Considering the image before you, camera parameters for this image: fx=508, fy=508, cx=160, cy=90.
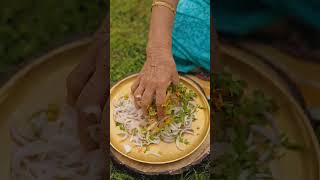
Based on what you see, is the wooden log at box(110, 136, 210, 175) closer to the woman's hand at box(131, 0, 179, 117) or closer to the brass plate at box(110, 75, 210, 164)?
the brass plate at box(110, 75, 210, 164)

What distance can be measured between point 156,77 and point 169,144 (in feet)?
0.56

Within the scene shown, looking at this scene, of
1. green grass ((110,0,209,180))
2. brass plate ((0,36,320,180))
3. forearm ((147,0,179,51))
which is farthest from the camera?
green grass ((110,0,209,180))

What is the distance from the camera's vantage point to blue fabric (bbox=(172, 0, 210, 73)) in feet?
3.33

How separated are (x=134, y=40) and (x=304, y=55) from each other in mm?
525

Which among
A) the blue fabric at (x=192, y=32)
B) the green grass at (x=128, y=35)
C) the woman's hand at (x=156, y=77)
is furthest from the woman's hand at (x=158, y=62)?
the green grass at (x=128, y=35)

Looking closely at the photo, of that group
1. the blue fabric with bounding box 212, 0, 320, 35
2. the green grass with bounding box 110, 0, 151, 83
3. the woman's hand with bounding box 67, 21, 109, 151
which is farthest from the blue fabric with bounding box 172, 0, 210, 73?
the green grass with bounding box 110, 0, 151, 83

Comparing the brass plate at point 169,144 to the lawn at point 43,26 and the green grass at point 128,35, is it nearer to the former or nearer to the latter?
the lawn at point 43,26

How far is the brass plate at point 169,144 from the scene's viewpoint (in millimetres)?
987

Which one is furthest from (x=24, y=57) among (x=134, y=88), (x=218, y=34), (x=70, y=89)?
(x=218, y=34)

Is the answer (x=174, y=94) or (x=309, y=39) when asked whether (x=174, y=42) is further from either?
(x=309, y=39)

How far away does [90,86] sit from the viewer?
3.20 ft

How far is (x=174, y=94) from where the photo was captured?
0.99m

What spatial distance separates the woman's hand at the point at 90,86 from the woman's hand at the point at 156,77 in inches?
3.7

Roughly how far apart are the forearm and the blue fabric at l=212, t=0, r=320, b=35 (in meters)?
0.14
